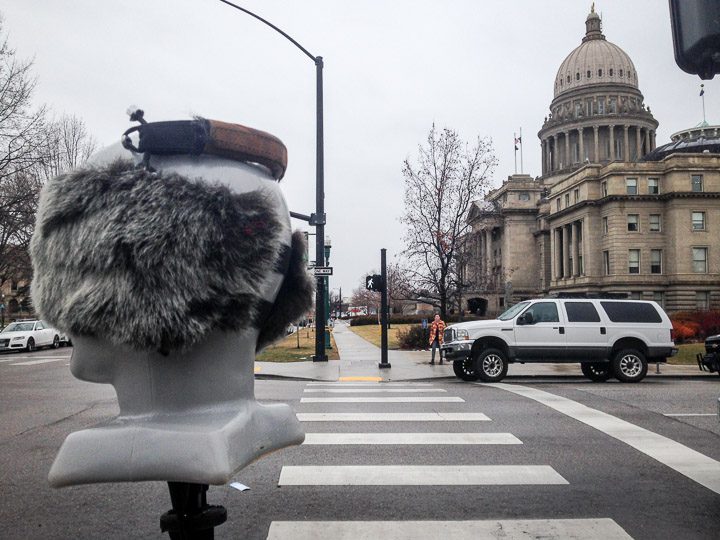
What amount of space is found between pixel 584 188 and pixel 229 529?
72909mm

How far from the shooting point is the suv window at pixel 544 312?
15953mm

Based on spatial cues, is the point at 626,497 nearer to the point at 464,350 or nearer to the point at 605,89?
the point at 464,350

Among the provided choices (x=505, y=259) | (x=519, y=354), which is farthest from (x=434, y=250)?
(x=505, y=259)

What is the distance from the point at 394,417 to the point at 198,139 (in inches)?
288

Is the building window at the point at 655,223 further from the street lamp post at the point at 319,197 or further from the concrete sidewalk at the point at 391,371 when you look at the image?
the street lamp post at the point at 319,197

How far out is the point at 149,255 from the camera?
7.52 feet

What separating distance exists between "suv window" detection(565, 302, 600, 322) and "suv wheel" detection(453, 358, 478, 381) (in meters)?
2.64

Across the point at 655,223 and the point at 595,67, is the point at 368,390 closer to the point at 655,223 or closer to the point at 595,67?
the point at 655,223

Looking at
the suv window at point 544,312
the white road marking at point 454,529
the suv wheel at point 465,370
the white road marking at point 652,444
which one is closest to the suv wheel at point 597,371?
the suv window at point 544,312

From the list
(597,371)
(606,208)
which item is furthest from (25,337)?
(606,208)

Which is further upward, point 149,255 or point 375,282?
point 375,282

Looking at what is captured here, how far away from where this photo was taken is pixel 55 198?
8.05ft

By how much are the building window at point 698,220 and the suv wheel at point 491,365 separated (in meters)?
57.8

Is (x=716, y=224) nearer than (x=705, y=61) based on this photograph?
Result: No
